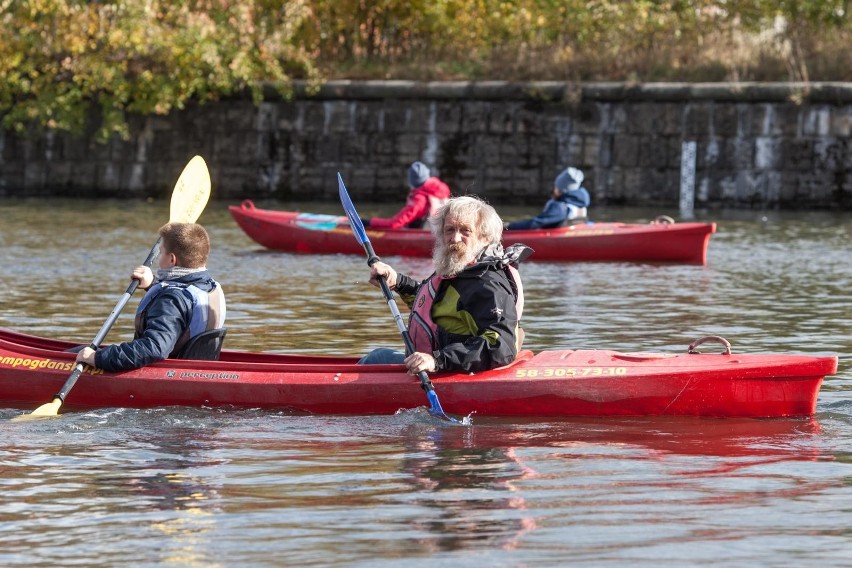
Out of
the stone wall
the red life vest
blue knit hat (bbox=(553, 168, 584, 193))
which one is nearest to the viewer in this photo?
the red life vest

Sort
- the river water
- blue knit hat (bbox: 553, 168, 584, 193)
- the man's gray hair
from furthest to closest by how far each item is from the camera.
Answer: blue knit hat (bbox: 553, 168, 584, 193), the man's gray hair, the river water

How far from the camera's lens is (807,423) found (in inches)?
293

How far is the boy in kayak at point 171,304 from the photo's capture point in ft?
24.3

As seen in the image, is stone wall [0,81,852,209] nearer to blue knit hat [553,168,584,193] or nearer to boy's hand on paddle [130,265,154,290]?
blue knit hat [553,168,584,193]

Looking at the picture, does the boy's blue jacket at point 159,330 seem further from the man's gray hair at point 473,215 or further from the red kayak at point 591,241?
the red kayak at point 591,241

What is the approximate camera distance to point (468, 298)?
7.25 metres

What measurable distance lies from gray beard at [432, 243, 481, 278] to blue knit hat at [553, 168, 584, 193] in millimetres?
8864

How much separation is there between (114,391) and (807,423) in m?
3.20

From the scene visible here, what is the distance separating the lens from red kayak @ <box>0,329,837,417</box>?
7.45 m

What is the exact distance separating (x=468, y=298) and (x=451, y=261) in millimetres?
186

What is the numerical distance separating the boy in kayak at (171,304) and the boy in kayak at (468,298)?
97 centimetres

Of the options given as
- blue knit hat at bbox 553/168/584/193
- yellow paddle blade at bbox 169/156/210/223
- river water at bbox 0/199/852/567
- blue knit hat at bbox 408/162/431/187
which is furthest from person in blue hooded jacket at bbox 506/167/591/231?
yellow paddle blade at bbox 169/156/210/223

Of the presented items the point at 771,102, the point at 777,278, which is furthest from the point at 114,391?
the point at 771,102

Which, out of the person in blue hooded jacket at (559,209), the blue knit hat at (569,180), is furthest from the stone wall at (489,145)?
the blue knit hat at (569,180)
